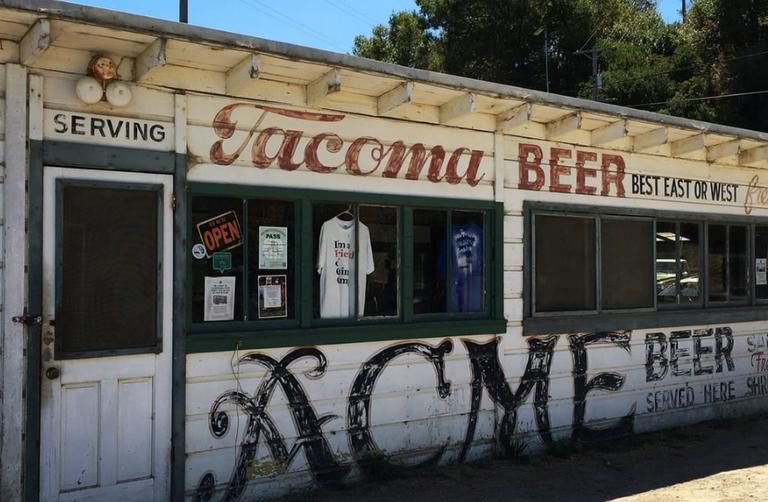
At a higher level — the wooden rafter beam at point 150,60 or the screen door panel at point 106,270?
the wooden rafter beam at point 150,60

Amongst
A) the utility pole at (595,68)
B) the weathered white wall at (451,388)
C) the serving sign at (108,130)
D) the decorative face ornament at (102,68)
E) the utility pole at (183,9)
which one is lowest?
the weathered white wall at (451,388)

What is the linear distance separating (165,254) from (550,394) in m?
3.84

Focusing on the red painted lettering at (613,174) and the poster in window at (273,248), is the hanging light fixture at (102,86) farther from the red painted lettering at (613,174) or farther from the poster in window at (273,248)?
the red painted lettering at (613,174)

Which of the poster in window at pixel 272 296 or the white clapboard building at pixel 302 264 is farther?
the poster in window at pixel 272 296

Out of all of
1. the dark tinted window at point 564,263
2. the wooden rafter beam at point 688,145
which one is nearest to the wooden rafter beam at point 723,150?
the wooden rafter beam at point 688,145

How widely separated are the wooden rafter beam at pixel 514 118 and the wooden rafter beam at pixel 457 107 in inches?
20.9

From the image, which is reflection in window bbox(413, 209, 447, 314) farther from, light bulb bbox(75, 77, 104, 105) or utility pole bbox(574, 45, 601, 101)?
utility pole bbox(574, 45, 601, 101)

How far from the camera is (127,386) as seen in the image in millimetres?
4691

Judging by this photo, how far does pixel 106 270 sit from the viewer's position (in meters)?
4.65

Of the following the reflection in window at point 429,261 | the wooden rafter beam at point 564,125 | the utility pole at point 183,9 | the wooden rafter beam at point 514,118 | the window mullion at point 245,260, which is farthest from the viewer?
the utility pole at point 183,9

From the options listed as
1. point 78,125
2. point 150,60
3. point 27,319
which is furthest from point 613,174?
point 27,319

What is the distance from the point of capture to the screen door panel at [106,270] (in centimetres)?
Result: 452

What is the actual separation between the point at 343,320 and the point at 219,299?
40.8 inches

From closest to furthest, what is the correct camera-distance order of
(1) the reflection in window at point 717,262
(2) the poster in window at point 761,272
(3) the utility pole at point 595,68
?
(1) the reflection in window at point 717,262
(2) the poster in window at point 761,272
(3) the utility pole at point 595,68
